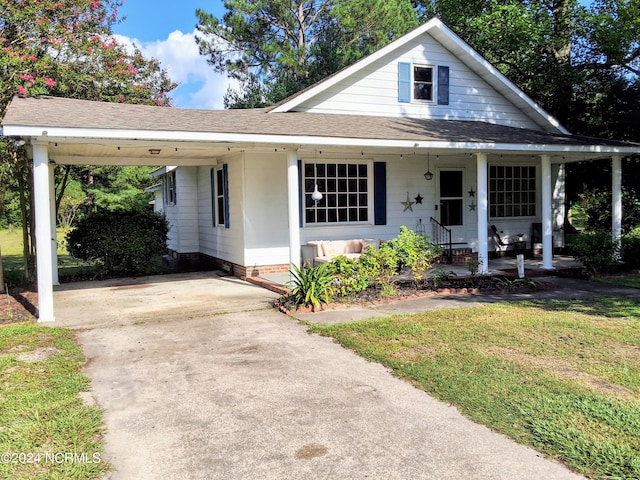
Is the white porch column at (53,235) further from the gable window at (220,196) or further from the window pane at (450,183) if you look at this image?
the window pane at (450,183)

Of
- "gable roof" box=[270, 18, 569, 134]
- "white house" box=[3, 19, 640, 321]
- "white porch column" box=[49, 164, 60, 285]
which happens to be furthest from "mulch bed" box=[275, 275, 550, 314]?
"white porch column" box=[49, 164, 60, 285]

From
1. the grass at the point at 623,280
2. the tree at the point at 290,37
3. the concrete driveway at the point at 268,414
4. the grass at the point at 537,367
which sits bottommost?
the concrete driveway at the point at 268,414

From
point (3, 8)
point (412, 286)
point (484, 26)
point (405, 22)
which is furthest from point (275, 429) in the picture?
point (405, 22)

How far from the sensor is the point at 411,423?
4.01 m

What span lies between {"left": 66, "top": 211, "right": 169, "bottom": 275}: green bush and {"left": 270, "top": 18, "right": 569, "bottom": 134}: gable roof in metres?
4.37

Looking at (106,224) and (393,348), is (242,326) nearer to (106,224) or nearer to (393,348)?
(393,348)

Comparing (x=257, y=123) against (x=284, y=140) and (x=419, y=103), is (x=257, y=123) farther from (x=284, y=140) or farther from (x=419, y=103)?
(x=419, y=103)

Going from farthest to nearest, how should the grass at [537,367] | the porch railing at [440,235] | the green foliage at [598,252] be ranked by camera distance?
1. the porch railing at [440,235]
2. the green foliage at [598,252]
3. the grass at [537,367]

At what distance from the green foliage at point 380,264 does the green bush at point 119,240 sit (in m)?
6.29

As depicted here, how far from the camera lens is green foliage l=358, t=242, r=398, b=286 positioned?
8914 millimetres

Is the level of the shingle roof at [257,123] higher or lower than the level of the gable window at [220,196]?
higher

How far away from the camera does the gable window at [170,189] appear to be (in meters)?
16.3

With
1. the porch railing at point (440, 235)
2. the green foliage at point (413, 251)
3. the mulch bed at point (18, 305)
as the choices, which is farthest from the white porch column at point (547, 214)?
the mulch bed at point (18, 305)

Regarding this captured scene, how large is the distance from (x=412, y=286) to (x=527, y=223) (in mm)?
6670
